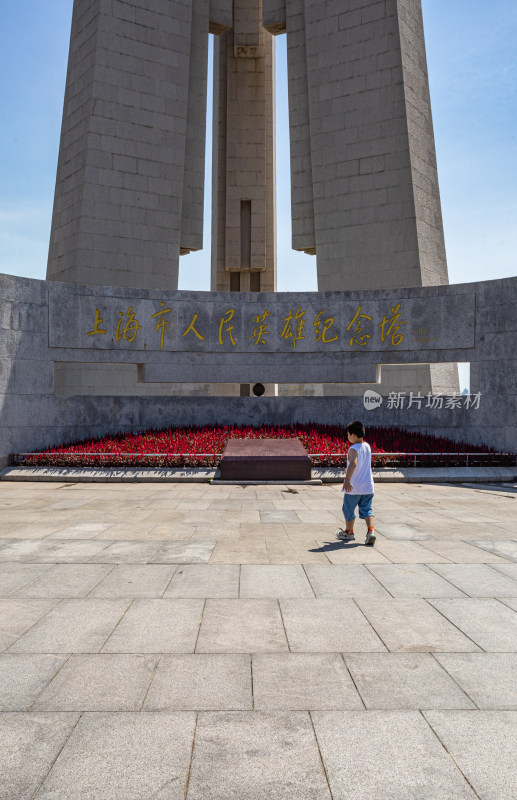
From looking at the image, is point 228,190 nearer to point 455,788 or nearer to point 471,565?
point 471,565

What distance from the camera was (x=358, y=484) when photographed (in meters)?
8.11

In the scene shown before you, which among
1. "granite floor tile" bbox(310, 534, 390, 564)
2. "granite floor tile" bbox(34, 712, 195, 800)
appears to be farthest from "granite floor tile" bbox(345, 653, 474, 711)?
"granite floor tile" bbox(310, 534, 390, 564)

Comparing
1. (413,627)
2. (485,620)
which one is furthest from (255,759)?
(485,620)

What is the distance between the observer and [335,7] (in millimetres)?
26125

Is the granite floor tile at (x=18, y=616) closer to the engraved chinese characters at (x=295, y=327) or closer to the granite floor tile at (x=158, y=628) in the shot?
the granite floor tile at (x=158, y=628)

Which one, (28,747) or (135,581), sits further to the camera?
(135,581)

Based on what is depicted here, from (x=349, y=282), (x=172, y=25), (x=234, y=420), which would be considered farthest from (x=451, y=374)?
(x=172, y=25)

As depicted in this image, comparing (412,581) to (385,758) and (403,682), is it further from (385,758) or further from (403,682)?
(385,758)

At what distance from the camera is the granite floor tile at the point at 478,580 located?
582 centimetres

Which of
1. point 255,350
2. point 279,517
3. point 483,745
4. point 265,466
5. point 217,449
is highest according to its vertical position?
point 255,350

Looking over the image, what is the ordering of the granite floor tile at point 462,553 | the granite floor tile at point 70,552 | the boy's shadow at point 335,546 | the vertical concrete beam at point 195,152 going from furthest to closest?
the vertical concrete beam at point 195,152
the boy's shadow at point 335,546
the granite floor tile at point 462,553
the granite floor tile at point 70,552

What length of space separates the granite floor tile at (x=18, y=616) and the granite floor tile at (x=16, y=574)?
31cm

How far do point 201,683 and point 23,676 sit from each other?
133 cm

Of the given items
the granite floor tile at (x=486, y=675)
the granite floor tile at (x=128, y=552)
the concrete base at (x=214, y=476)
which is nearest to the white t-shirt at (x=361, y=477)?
the granite floor tile at (x=128, y=552)
